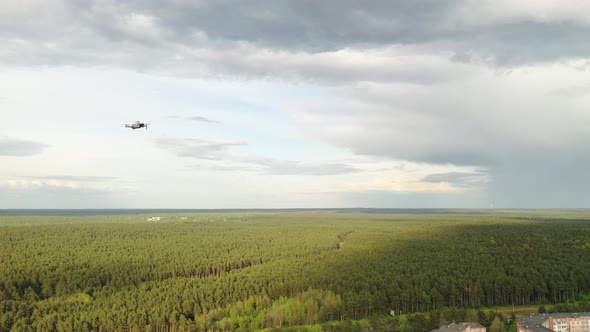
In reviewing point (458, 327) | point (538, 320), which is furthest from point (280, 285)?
point (538, 320)

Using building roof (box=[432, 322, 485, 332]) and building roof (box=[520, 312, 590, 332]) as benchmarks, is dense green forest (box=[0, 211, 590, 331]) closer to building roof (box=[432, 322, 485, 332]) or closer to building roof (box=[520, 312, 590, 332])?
building roof (box=[432, 322, 485, 332])

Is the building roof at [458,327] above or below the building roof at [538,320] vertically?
below

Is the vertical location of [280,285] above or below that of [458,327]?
above

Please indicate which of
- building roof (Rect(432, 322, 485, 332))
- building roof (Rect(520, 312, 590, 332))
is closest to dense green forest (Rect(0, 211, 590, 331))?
building roof (Rect(432, 322, 485, 332))

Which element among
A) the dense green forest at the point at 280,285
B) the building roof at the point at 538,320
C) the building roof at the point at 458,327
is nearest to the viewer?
the building roof at the point at 538,320

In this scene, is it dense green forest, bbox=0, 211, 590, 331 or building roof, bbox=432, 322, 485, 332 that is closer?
building roof, bbox=432, 322, 485, 332

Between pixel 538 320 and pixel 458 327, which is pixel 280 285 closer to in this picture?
pixel 458 327

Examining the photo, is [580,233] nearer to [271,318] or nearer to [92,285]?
[271,318]

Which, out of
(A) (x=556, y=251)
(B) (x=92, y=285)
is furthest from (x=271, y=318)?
(A) (x=556, y=251)

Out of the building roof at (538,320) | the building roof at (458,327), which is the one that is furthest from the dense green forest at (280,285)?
the building roof at (538,320)

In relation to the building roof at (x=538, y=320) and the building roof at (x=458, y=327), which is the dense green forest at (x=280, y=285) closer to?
the building roof at (x=458, y=327)

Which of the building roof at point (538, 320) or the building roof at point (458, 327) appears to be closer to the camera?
the building roof at point (538, 320)
